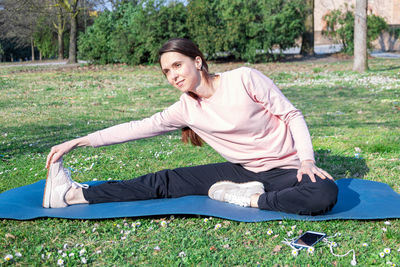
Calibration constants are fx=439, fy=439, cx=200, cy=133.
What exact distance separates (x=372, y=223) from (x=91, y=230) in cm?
227

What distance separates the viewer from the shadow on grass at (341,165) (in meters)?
5.08

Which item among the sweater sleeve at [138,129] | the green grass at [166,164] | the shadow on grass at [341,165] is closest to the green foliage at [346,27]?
the green grass at [166,164]

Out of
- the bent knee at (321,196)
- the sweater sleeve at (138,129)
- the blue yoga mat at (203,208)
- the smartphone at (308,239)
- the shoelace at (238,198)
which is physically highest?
the sweater sleeve at (138,129)

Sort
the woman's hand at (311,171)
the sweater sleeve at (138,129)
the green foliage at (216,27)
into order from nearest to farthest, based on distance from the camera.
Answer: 1. the woman's hand at (311,171)
2. the sweater sleeve at (138,129)
3. the green foliage at (216,27)

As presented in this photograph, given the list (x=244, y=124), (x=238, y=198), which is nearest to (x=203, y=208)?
(x=238, y=198)

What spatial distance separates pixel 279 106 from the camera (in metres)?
3.70

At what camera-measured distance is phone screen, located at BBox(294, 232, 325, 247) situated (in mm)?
3133

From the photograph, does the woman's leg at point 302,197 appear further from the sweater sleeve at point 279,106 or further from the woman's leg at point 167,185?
the woman's leg at point 167,185

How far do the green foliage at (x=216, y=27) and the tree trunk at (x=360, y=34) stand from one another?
5.53m

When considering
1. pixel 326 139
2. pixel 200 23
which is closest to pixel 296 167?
pixel 326 139

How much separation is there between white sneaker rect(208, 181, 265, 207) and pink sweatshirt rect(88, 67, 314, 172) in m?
0.20

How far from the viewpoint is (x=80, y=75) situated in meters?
18.3

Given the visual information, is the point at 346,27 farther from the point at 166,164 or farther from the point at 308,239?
the point at 308,239

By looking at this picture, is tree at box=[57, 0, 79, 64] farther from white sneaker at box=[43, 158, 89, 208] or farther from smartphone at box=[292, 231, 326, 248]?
smartphone at box=[292, 231, 326, 248]
